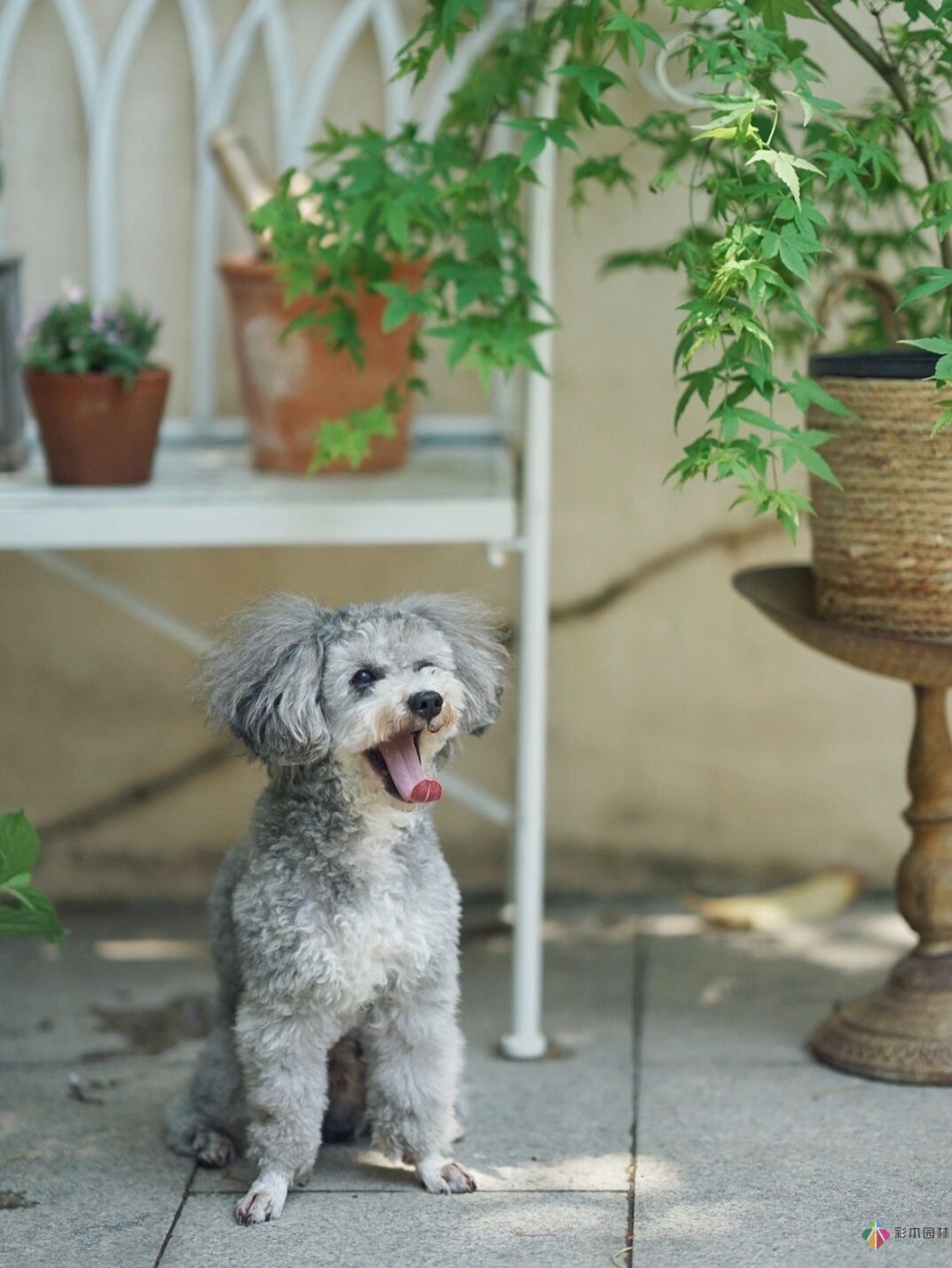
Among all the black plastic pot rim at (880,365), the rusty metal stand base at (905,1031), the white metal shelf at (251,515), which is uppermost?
the black plastic pot rim at (880,365)

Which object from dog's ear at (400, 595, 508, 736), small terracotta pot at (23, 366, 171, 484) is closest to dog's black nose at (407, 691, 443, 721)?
dog's ear at (400, 595, 508, 736)

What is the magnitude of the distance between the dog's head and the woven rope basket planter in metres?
0.68

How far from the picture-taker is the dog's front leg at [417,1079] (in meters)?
2.46

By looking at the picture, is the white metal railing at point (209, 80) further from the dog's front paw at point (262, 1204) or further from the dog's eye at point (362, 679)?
the dog's front paw at point (262, 1204)

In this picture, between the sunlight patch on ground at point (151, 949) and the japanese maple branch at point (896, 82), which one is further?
the sunlight patch on ground at point (151, 949)

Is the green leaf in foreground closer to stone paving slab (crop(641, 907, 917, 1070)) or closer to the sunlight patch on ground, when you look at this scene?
the sunlight patch on ground

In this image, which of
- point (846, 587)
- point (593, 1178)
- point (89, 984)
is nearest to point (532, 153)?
point (846, 587)

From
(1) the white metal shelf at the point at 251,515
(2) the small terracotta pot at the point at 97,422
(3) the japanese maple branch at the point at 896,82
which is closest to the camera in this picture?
(3) the japanese maple branch at the point at 896,82

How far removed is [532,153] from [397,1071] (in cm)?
139

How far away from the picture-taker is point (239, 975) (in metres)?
2.52

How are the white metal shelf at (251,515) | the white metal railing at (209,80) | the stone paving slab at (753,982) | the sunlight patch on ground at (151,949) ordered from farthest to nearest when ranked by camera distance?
the sunlight patch on ground at (151,949) → the white metal railing at (209,80) → the stone paving slab at (753,982) → the white metal shelf at (251,515)

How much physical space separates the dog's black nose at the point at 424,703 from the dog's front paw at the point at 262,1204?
2.48ft

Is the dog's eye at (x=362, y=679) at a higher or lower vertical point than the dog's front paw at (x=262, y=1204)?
higher

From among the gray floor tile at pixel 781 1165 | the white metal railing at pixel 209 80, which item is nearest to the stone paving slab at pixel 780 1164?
the gray floor tile at pixel 781 1165
